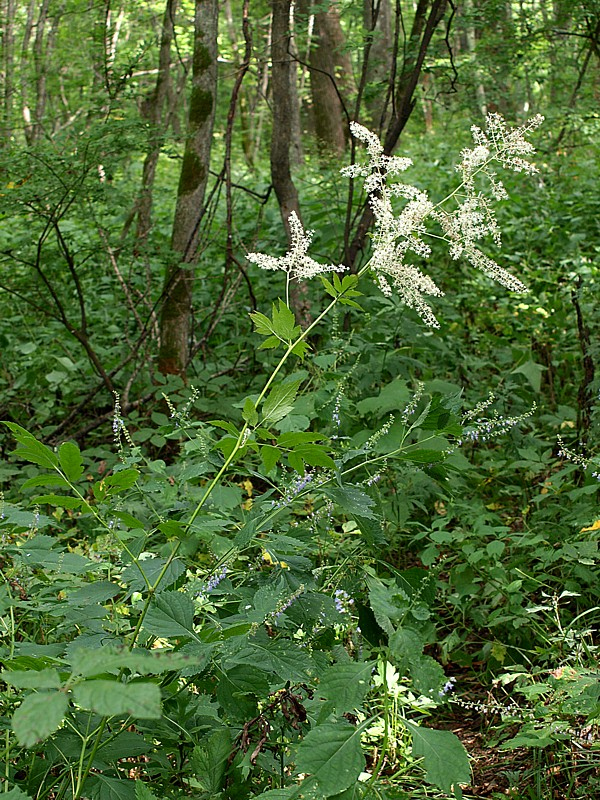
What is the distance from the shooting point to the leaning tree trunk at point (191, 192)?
4.62 metres

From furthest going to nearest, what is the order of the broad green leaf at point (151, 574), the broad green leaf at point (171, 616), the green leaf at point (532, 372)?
the green leaf at point (532, 372) < the broad green leaf at point (151, 574) < the broad green leaf at point (171, 616)

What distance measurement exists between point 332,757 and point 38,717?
0.53 meters

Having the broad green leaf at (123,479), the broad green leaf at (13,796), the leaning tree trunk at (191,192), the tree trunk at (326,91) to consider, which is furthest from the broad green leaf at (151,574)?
the tree trunk at (326,91)

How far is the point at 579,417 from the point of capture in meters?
3.62

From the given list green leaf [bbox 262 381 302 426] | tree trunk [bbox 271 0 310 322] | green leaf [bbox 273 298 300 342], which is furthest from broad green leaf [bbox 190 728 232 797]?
tree trunk [bbox 271 0 310 322]

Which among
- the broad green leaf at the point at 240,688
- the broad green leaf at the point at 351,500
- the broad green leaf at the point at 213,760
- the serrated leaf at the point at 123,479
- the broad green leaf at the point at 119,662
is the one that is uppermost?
the broad green leaf at the point at 119,662

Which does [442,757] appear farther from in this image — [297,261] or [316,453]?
[297,261]

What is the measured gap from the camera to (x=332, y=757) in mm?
1196

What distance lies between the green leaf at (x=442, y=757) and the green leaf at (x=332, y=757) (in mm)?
90

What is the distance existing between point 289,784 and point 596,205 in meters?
5.72

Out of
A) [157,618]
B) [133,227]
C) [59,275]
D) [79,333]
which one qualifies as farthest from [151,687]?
[133,227]

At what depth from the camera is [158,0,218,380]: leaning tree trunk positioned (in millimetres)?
4621

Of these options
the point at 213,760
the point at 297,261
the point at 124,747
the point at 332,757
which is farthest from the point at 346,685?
the point at 297,261

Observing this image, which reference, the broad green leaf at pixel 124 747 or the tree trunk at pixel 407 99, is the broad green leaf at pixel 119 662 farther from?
the tree trunk at pixel 407 99
